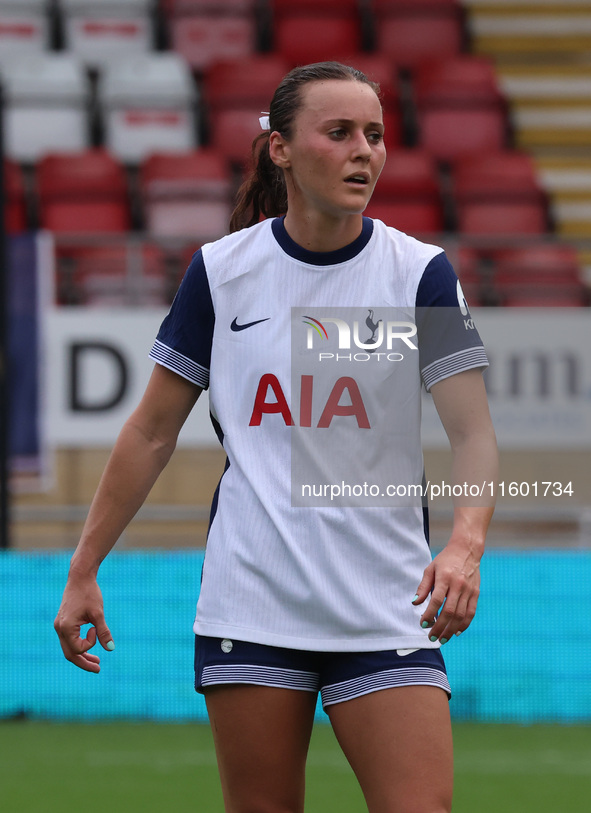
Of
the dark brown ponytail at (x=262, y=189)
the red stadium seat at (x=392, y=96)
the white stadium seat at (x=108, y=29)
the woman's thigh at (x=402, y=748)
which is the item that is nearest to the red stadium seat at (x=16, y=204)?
the white stadium seat at (x=108, y=29)

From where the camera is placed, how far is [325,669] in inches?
86.7

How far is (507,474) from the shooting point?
7.43 meters

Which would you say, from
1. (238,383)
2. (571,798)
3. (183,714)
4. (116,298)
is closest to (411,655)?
(238,383)

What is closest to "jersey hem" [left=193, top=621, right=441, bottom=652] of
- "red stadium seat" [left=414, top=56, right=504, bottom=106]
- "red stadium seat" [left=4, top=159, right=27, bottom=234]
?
"red stadium seat" [left=4, top=159, right=27, bottom=234]

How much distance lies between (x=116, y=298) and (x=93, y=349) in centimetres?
50

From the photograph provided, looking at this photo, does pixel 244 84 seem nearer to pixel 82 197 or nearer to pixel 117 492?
pixel 82 197

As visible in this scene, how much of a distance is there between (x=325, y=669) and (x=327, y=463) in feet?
1.16

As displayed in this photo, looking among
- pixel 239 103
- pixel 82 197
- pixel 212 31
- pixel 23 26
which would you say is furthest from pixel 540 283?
pixel 23 26

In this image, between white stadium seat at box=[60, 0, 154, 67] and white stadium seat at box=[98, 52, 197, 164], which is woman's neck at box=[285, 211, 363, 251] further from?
white stadium seat at box=[60, 0, 154, 67]

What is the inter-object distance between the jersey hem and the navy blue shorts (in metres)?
0.01

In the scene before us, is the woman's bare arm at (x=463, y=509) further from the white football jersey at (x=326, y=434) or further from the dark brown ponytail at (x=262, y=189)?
the dark brown ponytail at (x=262, y=189)

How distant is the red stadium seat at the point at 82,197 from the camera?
378 inches

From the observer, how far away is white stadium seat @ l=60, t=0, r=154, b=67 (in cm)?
1169

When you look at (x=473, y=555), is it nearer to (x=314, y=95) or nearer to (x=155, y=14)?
(x=314, y=95)
